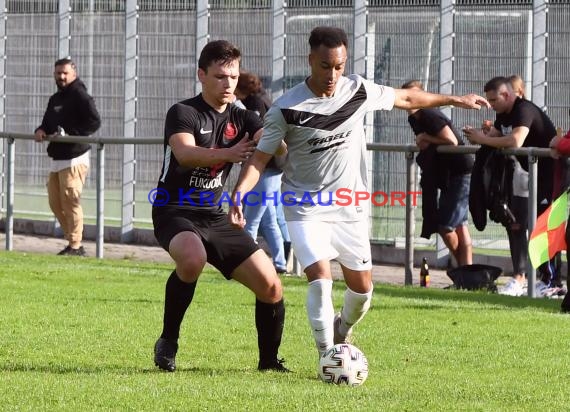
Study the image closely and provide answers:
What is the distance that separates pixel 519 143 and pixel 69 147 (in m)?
6.08

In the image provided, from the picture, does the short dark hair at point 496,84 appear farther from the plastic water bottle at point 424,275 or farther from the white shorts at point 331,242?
the white shorts at point 331,242

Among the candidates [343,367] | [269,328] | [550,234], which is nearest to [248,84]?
[550,234]

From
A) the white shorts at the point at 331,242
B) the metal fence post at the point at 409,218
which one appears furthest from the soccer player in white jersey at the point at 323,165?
the metal fence post at the point at 409,218

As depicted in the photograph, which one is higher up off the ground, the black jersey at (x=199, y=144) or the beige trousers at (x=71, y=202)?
the black jersey at (x=199, y=144)

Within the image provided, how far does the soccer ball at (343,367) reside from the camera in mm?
8078

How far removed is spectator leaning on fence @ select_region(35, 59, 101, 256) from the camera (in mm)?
17531

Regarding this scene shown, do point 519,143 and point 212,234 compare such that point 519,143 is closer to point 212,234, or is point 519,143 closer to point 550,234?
point 550,234

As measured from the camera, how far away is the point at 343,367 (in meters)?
8.08

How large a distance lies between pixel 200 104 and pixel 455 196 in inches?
262

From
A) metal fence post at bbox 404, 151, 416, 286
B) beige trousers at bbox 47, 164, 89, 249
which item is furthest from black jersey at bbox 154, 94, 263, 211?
beige trousers at bbox 47, 164, 89, 249

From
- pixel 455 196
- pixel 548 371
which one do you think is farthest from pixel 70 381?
pixel 455 196

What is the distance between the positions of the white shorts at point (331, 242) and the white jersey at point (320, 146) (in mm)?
54

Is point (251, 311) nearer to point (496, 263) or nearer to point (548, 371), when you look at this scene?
point (548, 371)

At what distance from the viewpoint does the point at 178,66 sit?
20.2 meters
